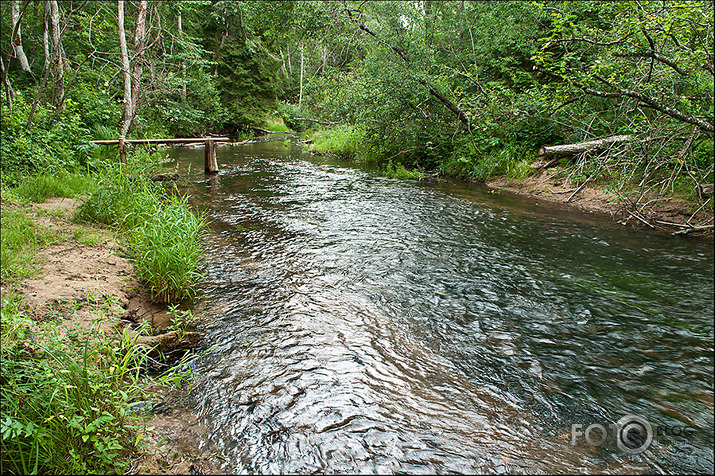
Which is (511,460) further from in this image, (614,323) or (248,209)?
(248,209)

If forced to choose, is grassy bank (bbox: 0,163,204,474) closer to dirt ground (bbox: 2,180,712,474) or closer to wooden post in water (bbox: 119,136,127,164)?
dirt ground (bbox: 2,180,712,474)

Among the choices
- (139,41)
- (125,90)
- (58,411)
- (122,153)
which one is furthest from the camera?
(139,41)

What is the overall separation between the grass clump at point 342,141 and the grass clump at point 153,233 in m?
11.5

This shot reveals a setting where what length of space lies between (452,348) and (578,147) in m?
8.37

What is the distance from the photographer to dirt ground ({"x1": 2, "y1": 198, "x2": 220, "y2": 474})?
2736 millimetres

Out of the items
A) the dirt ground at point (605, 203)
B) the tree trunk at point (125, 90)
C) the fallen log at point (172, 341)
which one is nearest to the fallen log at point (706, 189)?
the dirt ground at point (605, 203)

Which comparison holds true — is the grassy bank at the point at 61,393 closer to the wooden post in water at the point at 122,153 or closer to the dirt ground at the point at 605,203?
the wooden post in water at the point at 122,153

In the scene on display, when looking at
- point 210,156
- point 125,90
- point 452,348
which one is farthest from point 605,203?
point 125,90

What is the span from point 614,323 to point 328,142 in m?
19.1

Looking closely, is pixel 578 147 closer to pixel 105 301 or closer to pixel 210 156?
pixel 105 301

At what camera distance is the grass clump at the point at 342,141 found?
735 inches

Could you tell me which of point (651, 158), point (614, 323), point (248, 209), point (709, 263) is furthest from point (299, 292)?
point (651, 158)

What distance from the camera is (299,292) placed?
5340mm

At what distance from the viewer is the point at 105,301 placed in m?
3.82
